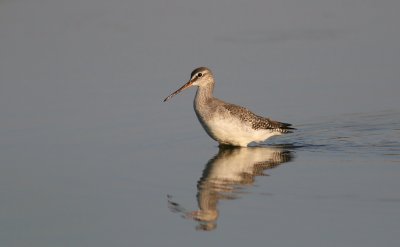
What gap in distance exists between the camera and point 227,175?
11273 mm

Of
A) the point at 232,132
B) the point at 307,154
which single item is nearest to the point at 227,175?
the point at 307,154

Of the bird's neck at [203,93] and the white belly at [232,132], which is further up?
the bird's neck at [203,93]

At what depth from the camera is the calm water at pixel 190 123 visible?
30.0 ft

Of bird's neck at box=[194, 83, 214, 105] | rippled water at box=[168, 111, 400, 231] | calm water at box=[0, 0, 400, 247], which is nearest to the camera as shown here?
calm water at box=[0, 0, 400, 247]

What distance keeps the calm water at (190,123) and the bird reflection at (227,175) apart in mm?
31

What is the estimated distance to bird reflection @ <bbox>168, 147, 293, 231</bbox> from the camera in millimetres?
9430

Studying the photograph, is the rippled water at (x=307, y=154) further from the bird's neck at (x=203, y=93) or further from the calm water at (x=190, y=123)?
the bird's neck at (x=203, y=93)

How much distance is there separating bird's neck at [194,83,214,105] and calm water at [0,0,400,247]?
1.73ft

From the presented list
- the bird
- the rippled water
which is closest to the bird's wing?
the bird

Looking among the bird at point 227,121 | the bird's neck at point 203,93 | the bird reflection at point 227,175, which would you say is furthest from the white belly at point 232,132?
the bird's neck at point 203,93

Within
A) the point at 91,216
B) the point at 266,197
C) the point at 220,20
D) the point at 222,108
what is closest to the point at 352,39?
the point at 220,20

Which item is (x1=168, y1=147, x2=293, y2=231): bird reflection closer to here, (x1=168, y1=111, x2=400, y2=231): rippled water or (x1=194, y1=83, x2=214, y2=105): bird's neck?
(x1=168, y1=111, x2=400, y2=231): rippled water

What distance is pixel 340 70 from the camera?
16000mm

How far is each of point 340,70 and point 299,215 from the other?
7.30 metres
